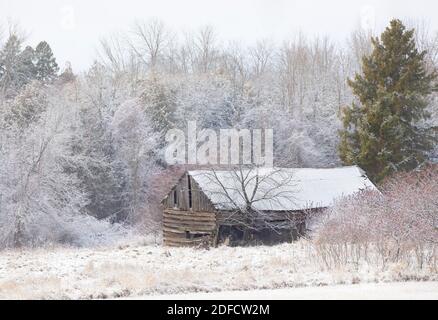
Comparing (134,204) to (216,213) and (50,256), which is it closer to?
(216,213)

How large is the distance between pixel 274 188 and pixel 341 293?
1981 cm

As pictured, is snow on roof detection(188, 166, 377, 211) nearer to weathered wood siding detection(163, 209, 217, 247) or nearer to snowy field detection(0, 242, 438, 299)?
weathered wood siding detection(163, 209, 217, 247)

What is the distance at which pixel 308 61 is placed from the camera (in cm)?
6284

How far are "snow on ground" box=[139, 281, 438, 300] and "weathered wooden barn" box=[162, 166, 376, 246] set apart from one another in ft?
54.8

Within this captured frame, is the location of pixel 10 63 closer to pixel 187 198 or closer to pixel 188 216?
pixel 187 198

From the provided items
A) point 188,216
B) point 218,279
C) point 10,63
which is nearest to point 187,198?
point 188,216

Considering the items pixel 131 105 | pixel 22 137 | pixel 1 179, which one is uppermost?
pixel 131 105

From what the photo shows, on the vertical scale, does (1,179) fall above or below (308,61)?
below

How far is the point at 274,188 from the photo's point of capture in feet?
104

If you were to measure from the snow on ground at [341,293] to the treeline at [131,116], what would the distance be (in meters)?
25.7

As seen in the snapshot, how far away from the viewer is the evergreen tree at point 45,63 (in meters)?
58.1

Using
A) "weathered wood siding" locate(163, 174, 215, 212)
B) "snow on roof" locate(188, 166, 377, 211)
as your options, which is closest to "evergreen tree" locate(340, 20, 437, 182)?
"snow on roof" locate(188, 166, 377, 211)
